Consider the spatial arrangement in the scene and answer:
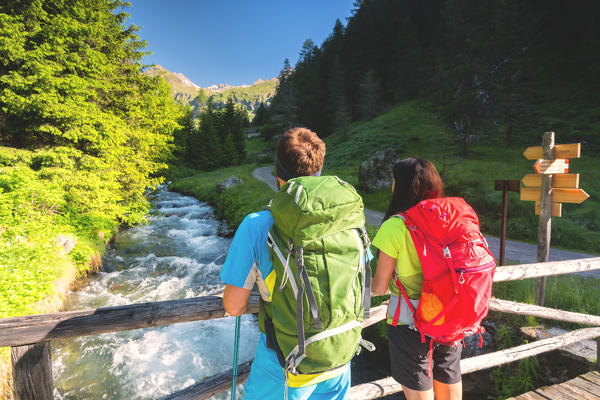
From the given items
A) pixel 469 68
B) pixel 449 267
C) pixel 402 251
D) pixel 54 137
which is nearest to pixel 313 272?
pixel 402 251

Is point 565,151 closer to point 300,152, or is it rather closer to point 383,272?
point 383,272

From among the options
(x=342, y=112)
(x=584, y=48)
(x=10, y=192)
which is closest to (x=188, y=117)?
(x=342, y=112)

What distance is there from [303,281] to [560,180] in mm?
5693

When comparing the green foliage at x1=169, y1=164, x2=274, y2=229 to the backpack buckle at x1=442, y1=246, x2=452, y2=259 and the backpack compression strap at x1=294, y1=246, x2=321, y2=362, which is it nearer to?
the backpack buckle at x1=442, y1=246, x2=452, y2=259

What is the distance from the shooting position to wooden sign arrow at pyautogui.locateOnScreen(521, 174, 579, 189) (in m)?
4.57

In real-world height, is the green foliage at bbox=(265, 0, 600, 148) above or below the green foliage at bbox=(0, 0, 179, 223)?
above

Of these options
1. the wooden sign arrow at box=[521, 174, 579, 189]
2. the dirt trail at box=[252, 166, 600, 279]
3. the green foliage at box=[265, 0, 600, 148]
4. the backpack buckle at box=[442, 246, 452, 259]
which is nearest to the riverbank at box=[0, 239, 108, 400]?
the backpack buckle at box=[442, 246, 452, 259]

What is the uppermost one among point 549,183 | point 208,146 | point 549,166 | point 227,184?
point 208,146

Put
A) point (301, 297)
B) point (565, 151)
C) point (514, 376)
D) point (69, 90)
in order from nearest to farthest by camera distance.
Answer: point (301, 297), point (565, 151), point (514, 376), point (69, 90)

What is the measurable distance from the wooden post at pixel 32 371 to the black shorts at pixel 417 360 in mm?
2426

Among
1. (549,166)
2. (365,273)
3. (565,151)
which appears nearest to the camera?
(365,273)

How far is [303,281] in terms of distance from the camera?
1.35m

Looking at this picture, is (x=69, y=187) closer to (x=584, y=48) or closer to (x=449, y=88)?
(x=449, y=88)

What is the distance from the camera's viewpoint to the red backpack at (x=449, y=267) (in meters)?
1.80
